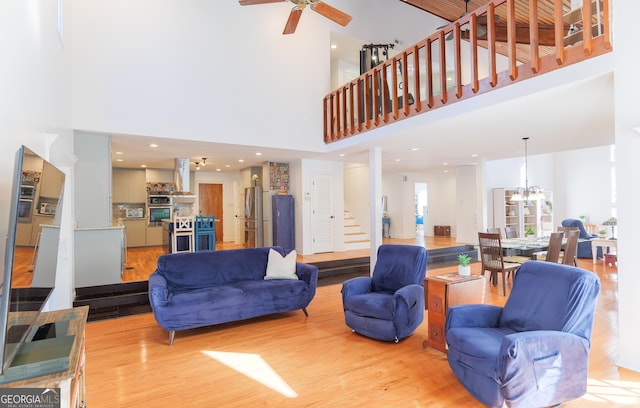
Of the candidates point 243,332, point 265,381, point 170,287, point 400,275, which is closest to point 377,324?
point 400,275

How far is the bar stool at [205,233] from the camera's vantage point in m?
7.41

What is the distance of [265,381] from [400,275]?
1.88 meters

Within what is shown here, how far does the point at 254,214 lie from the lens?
8.77m

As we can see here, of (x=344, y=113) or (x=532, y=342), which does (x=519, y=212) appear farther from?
(x=532, y=342)

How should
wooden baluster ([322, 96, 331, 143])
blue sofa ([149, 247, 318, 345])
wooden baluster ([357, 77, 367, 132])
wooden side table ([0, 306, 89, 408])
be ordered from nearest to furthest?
wooden side table ([0, 306, 89, 408]) → blue sofa ([149, 247, 318, 345]) → wooden baluster ([357, 77, 367, 132]) → wooden baluster ([322, 96, 331, 143])

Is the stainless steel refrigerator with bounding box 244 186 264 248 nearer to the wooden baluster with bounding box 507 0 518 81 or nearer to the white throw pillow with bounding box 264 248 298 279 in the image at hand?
the white throw pillow with bounding box 264 248 298 279

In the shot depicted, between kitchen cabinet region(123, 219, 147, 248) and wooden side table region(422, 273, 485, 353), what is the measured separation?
28.9 feet

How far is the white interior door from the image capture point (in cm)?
831

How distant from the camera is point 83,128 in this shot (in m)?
5.06

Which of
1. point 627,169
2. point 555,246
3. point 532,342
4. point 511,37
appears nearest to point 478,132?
point 511,37

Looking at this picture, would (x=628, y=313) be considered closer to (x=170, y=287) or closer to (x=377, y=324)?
(x=377, y=324)

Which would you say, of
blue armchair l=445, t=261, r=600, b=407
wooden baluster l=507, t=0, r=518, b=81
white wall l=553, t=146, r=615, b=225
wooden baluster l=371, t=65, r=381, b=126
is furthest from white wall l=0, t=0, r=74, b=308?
white wall l=553, t=146, r=615, b=225

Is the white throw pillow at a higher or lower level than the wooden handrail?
lower

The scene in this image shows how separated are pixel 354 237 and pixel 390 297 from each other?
18.9 feet
